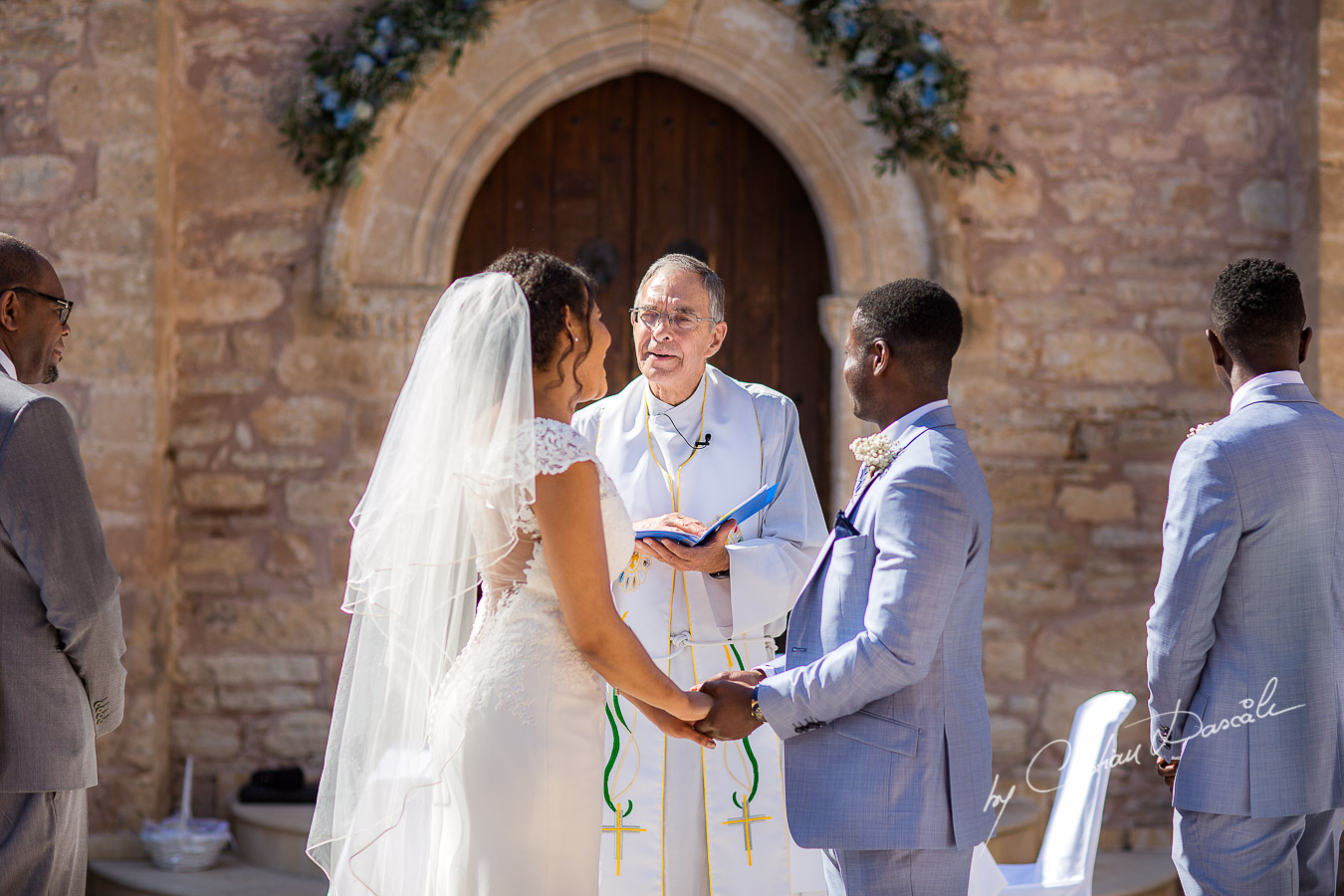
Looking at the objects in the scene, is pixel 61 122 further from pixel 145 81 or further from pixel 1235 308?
pixel 1235 308

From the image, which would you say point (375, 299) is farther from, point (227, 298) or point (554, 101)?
point (554, 101)

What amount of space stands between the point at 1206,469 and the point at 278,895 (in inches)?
138

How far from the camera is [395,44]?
4797 mm

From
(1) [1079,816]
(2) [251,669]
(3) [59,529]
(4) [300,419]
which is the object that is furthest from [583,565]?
(2) [251,669]

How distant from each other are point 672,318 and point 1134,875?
301 centimetres

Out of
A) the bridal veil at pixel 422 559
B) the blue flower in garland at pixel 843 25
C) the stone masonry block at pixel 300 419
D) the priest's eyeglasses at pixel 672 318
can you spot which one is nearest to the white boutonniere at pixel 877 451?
the bridal veil at pixel 422 559

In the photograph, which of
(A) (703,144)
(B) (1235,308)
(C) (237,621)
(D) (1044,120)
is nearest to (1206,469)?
(B) (1235,308)

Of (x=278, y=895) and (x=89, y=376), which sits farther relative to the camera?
(x=89, y=376)

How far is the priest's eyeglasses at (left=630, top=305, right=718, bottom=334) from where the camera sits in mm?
3205

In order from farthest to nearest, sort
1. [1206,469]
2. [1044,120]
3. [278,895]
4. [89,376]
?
1. [1044,120]
2. [89,376]
3. [278,895]
4. [1206,469]

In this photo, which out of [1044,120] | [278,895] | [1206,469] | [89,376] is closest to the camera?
[1206,469]

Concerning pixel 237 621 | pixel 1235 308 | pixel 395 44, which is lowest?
pixel 237 621

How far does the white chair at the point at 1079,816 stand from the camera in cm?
291

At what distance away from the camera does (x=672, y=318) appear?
3.21 m
